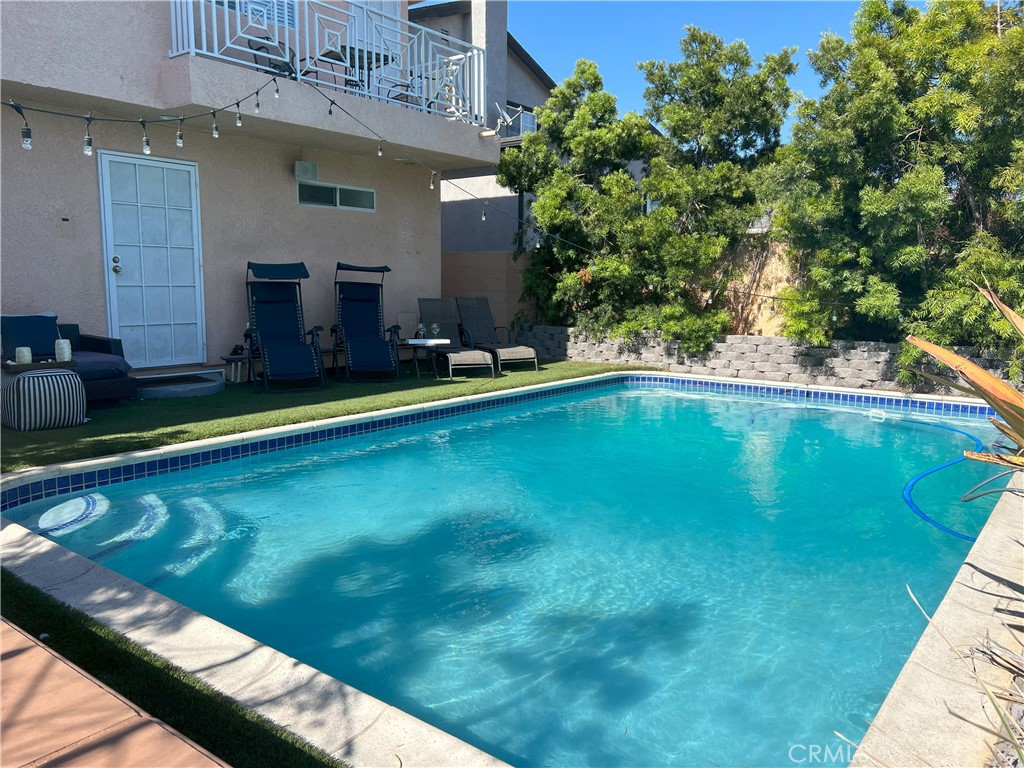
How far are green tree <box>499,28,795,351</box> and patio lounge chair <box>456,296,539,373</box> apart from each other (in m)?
1.47

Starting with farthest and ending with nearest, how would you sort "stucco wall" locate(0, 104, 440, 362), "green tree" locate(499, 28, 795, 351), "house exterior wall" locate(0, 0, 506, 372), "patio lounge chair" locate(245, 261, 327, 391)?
"green tree" locate(499, 28, 795, 351) < "patio lounge chair" locate(245, 261, 327, 391) < "stucco wall" locate(0, 104, 440, 362) < "house exterior wall" locate(0, 0, 506, 372)

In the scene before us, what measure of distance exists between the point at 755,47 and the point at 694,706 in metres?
11.1

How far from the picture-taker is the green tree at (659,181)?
11.4 m

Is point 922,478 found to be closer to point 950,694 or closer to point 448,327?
point 950,694

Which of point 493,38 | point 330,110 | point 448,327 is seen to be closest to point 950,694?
point 330,110

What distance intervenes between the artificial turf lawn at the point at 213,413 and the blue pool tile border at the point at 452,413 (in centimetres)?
16

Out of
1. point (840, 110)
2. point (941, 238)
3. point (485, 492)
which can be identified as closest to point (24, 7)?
point (485, 492)

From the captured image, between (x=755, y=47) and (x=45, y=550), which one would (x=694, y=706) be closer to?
(x=45, y=550)

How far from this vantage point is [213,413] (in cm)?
721

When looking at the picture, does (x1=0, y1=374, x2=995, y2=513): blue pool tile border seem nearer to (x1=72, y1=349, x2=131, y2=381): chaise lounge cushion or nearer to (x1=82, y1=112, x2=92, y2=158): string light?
(x1=72, y1=349, x2=131, y2=381): chaise lounge cushion

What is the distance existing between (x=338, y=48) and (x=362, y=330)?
3645 mm

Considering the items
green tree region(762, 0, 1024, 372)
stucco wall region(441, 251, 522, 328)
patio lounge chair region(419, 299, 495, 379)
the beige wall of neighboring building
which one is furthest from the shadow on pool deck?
stucco wall region(441, 251, 522, 328)

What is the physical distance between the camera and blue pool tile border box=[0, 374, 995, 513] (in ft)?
16.9

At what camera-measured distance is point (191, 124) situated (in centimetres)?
855
